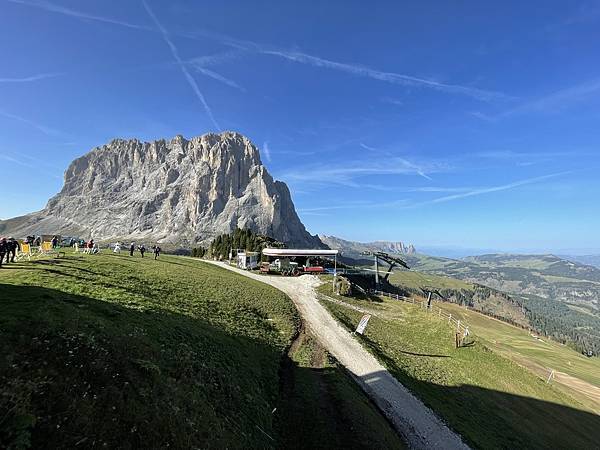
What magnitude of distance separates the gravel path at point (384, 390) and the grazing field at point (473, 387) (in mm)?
1243

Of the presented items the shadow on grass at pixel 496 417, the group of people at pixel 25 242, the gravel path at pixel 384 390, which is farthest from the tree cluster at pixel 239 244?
the shadow on grass at pixel 496 417

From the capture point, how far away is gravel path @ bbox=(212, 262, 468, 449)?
20056 mm

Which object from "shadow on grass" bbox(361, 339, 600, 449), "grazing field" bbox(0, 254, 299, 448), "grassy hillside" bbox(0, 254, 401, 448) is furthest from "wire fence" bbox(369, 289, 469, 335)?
"grazing field" bbox(0, 254, 299, 448)

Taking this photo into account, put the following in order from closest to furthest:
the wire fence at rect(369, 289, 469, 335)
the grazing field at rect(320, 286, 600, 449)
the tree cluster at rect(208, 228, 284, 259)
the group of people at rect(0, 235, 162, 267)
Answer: the grazing field at rect(320, 286, 600, 449)
the group of people at rect(0, 235, 162, 267)
the wire fence at rect(369, 289, 469, 335)
the tree cluster at rect(208, 228, 284, 259)

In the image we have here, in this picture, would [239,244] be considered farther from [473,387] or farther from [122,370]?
[122,370]

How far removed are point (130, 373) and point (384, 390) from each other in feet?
62.2

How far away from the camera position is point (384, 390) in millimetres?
24031

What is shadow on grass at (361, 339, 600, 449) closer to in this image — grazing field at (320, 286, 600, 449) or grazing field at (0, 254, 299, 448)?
grazing field at (320, 286, 600, 449)

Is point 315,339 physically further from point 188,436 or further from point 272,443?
point 188,436

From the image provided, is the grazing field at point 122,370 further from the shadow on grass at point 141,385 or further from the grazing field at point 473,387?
A: the grazing field at point 473,387

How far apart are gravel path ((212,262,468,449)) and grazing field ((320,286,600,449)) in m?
1.24

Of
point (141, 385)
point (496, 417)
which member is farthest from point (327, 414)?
point (496, 417)

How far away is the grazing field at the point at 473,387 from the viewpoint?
2461 cm

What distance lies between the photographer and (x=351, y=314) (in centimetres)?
4406
